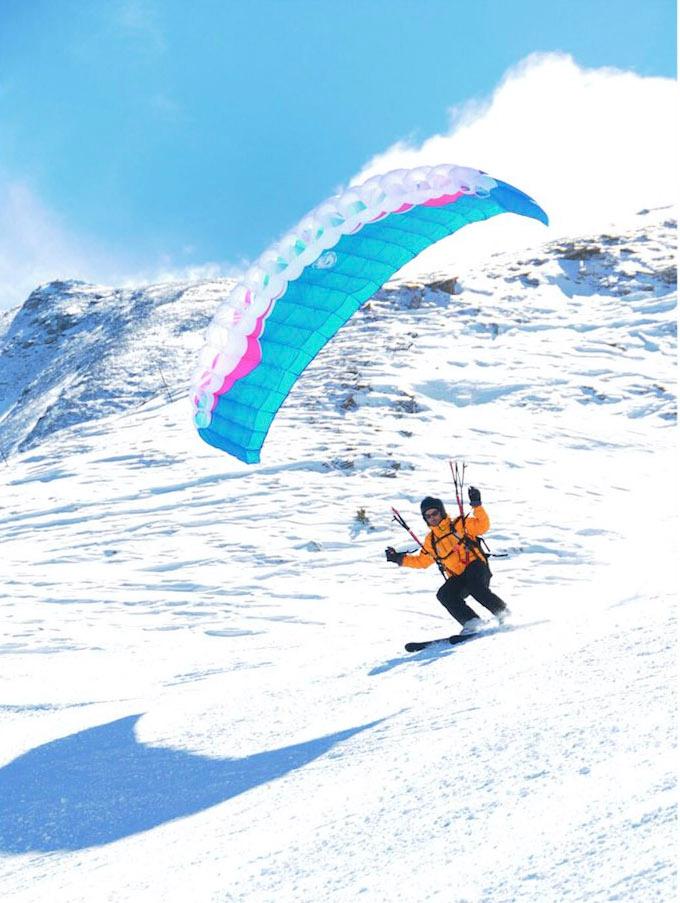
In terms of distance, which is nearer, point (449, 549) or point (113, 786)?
point (113, 786)

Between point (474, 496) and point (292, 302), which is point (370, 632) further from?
point (292, 302)

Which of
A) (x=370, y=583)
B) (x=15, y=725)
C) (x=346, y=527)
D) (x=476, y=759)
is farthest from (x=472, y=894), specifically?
(x=346, y=527)

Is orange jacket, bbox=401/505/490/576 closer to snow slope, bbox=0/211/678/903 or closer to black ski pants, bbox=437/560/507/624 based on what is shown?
black ski pants, bbox=437/560/507/624

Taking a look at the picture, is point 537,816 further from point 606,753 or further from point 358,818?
point 358,818

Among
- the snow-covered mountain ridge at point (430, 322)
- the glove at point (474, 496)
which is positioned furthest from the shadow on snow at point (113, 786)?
the snow-covered mountain ridge at point (430, 322)

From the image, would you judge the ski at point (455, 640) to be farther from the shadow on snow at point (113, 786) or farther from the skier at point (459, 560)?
the shadow on snow at point (113, 786)

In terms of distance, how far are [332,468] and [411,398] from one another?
5.41m

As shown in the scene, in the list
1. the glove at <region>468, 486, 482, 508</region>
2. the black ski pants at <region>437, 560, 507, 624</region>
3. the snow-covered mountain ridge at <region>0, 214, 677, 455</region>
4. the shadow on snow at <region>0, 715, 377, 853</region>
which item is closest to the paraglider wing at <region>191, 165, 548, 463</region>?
the black ski pants at <region>437, 560, 507, 624</region>

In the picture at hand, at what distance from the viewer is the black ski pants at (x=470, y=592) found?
7477 millimetres

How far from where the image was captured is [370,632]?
10375 mm

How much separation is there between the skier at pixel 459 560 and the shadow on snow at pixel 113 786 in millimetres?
2763

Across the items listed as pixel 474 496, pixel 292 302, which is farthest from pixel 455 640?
pixel 292 302

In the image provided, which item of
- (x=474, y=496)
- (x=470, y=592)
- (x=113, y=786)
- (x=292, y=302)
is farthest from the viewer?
(x=292, y=302)

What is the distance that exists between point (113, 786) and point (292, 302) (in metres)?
5.46
